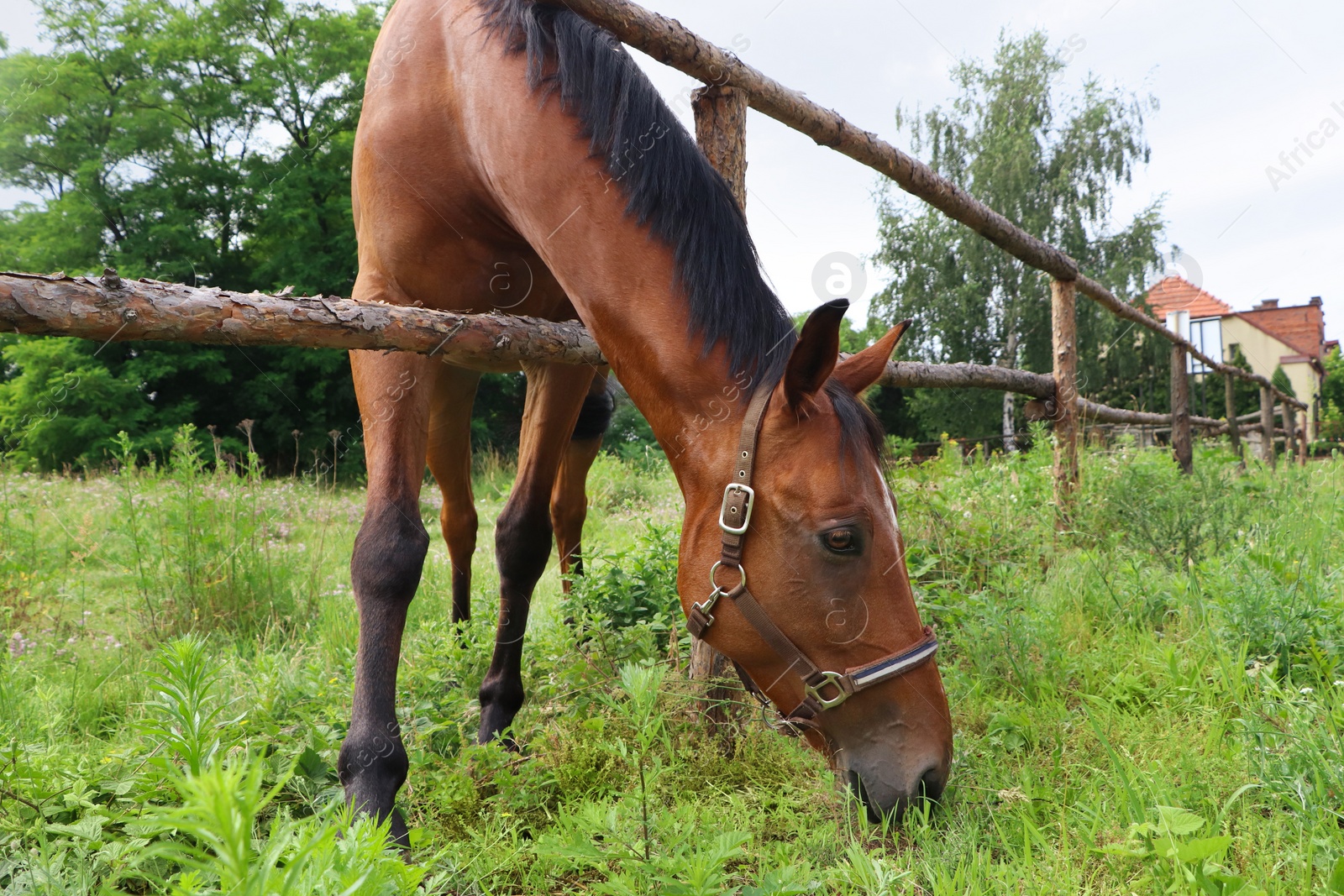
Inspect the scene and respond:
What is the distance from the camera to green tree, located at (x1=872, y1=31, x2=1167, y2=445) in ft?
66.9

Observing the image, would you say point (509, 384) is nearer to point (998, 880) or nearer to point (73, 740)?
point (73, 740)

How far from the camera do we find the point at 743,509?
1.76 m

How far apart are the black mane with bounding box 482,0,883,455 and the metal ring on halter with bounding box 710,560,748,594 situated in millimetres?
399

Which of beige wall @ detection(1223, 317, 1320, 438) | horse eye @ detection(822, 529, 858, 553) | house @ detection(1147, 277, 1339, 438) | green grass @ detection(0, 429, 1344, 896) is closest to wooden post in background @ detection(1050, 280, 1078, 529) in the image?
green grass @ detection(0, 429, 1344, 896)

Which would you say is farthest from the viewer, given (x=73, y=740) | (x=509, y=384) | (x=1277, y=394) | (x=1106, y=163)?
(x=1106, y=163)

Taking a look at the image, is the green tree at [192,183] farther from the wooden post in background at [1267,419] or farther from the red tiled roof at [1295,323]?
the red tiled roof at [1295,323]

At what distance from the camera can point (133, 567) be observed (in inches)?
159

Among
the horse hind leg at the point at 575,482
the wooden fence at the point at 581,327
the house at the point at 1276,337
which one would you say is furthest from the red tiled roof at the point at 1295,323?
the horse hind leg at the point at 575,482

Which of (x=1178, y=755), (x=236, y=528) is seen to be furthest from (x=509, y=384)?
(x=1178, y=755)

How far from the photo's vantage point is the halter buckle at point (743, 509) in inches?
69.3

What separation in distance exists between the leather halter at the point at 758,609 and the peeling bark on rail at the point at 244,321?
699mm

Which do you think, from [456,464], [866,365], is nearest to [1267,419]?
[866,365]

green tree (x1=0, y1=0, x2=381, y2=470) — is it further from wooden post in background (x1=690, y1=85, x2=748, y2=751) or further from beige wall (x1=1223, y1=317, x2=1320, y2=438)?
beige wall (x1=1223, y1=317, x2=1320, y2=438)

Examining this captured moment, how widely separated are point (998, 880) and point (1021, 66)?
24.6m
